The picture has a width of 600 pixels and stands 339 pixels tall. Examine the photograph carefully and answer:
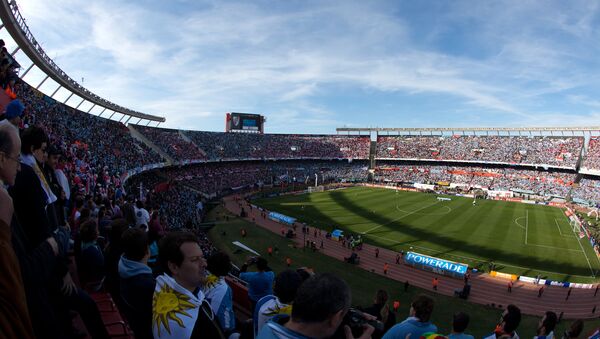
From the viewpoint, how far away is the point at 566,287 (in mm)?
23797

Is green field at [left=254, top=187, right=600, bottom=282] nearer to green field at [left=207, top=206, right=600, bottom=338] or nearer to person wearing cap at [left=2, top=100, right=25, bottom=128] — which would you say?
green field at [left=207, top=206, right=600, bottom=338]

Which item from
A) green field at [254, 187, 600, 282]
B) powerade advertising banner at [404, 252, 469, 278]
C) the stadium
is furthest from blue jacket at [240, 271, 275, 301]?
green field at [254, 187, 600, 282]

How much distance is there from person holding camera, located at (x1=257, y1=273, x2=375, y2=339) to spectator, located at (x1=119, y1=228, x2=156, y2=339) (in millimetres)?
1748

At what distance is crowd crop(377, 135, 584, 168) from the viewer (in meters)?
67.9

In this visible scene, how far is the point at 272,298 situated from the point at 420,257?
84.1 ft

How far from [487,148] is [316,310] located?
87275mm

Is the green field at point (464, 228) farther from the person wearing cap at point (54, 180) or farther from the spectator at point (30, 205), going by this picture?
the spectator at point (30, 205)

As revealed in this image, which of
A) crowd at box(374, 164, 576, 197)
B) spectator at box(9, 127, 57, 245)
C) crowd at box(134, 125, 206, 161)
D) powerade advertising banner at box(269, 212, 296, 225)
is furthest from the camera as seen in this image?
crowd at box(374, 164, 576, 197)

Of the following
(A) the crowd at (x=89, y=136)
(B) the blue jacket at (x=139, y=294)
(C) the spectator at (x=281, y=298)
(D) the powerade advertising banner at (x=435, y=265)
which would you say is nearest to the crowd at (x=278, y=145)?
(A) the crowd at (x=89, y=136)

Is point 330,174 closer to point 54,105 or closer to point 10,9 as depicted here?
point 54,105

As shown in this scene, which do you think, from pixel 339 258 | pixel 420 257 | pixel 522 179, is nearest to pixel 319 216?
pixel 339 258

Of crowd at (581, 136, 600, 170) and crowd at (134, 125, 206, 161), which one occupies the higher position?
crowd at (581, 136, 600, 170)

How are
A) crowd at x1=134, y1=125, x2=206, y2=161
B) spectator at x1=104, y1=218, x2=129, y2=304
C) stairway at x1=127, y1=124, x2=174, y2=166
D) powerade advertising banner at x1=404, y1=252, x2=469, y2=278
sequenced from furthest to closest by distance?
crowd at x1=134, y1=125, x2=206, y2=161
stairway at x1=127, y1=124, x2=174, y2=166
powerade advertising banner at x1=404, y1=252, x2=469, y2=278
spectator at x1=104, y1=218, x2=129, y2=304

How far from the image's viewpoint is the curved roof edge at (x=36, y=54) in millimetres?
19734
